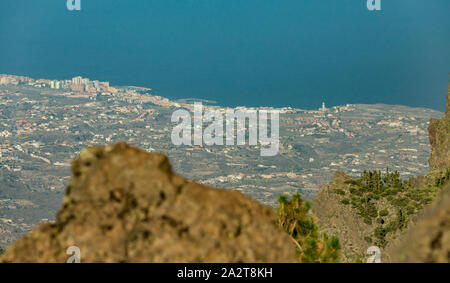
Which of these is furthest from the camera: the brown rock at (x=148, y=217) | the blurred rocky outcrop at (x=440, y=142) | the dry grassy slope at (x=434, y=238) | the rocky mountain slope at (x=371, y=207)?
the blurred rocky outcrop at (x=440, y=142)

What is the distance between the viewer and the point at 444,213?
22.3ft

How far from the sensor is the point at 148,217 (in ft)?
25.3

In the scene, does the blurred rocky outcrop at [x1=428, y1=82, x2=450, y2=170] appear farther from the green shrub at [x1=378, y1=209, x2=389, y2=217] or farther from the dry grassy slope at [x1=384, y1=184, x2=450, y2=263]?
the dry grassy slope at [x1=384, y1=184, x2=450, y2=263]

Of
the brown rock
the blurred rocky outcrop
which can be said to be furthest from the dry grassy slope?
the blurred rocky outcrop

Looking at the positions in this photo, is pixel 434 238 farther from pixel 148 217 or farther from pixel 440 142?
pixel 440 142

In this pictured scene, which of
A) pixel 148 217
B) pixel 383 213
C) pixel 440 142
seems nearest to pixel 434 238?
pixel 148 217

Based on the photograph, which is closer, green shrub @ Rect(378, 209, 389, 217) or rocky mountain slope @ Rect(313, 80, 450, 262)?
rocky mountain slope @ Rect(313, 80, 450, 262)

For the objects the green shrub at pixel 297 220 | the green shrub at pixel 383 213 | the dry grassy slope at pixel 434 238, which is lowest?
the green shrub at pixel 383 213

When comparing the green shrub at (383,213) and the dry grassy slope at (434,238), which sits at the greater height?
the dry grassy slope at (434,238)

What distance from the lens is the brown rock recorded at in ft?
25.0

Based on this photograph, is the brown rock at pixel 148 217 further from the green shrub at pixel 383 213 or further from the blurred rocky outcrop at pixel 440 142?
the blurred rocky outcrop at pixel 440 142

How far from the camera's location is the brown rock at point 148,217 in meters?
7.62

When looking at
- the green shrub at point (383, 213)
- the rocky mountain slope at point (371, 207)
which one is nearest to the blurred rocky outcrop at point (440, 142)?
the rocky mountain slope at point (371, 207)
